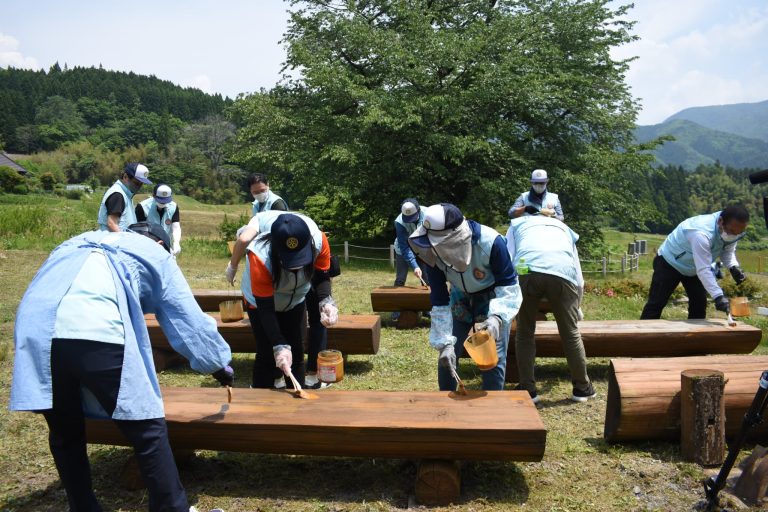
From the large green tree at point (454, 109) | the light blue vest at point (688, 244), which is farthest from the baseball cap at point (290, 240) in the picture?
the large green tree at point (454, 109)

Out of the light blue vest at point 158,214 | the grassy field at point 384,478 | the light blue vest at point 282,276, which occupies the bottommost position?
the grassy field at point 384,478

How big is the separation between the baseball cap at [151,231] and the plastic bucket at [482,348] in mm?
3664

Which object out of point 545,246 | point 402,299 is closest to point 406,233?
point 402,299

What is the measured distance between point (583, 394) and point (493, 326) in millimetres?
2007

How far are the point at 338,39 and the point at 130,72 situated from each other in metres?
111

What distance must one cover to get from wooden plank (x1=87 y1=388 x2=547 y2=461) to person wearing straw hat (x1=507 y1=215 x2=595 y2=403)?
3.74ft

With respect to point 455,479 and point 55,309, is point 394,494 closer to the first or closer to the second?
point 455,479

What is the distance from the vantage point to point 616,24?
20359mm

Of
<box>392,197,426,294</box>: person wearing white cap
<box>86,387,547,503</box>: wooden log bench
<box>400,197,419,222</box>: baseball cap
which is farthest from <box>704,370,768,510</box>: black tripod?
<box>400,197,419,222</box>: baseball cap

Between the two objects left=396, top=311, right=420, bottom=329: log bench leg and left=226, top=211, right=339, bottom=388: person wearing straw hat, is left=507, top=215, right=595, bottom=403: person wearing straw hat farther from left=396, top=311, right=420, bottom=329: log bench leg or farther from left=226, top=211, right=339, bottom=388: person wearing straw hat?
left=396, top=311, right=420, bottom=329: log bench leg

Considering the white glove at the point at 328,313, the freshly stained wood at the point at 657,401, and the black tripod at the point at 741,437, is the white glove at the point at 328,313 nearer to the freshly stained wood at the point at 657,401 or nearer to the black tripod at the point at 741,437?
the freshly stained wood at the point at 657,401

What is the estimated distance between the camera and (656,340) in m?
5.21

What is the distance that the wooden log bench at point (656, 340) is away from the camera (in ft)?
16.9

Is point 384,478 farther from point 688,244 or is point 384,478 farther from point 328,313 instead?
point 688,244
